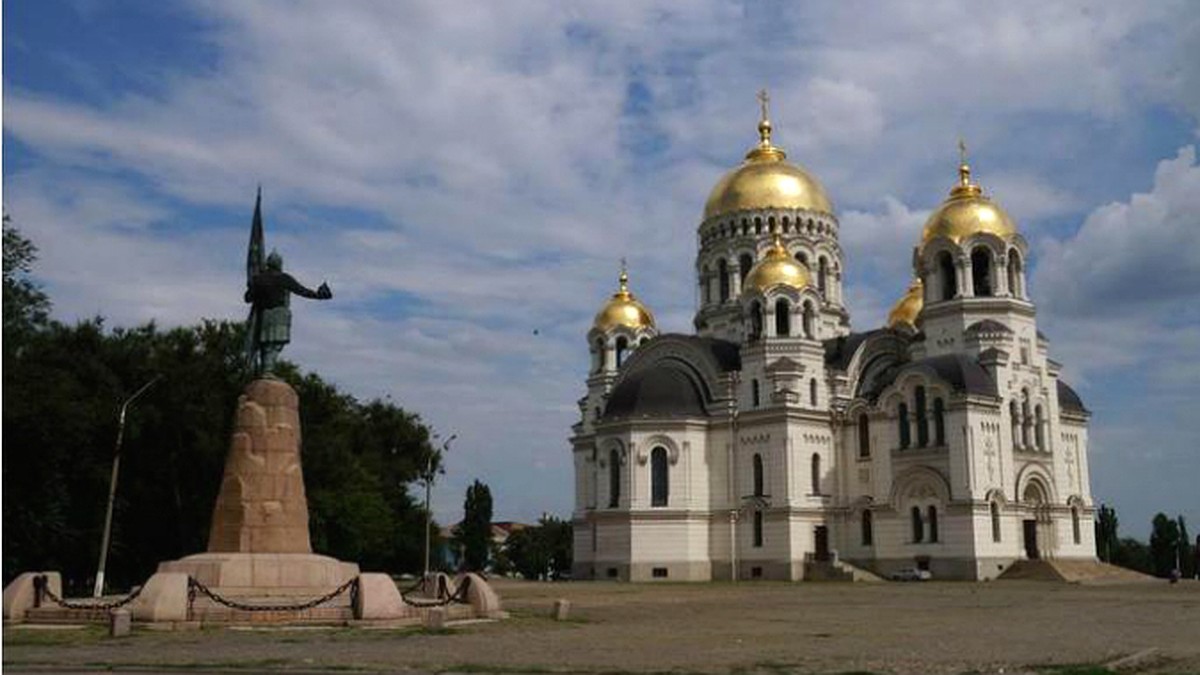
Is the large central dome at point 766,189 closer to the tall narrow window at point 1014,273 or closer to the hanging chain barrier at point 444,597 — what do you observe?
the tall narrow window at point 1014,273

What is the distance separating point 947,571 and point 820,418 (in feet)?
32.0

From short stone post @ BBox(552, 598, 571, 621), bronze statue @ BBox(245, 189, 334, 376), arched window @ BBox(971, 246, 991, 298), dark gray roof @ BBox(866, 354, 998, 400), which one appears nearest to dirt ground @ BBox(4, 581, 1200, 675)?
short stone post @ BBox(552, 598, 571, 621)

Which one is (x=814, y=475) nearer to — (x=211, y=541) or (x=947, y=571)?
(x=947, y=571)

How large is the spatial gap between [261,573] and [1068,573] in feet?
131

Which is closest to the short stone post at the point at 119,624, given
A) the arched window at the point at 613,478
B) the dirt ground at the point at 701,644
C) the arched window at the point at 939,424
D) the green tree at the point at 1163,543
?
the dirt ground at the point at 701,644

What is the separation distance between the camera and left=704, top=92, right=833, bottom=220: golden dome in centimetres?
6881

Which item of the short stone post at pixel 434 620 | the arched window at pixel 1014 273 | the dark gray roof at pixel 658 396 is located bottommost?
the short stone post at pixel 434 620

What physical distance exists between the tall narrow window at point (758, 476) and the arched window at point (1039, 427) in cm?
1274

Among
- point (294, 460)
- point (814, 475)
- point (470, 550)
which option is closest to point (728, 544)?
point (814, 475)

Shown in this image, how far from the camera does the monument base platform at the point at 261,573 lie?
23.4m

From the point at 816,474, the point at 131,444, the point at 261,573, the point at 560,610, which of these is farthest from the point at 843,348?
the point at 261,573

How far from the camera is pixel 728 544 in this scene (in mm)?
60906

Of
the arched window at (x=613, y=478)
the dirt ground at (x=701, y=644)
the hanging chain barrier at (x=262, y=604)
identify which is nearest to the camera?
the dirt ground at (x=701, y=644)

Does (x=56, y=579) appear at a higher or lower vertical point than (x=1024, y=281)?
lower
